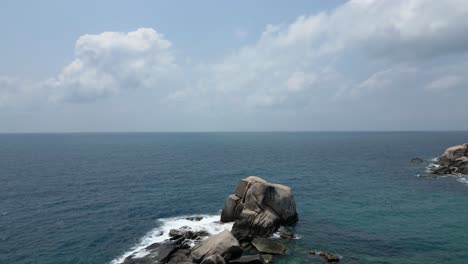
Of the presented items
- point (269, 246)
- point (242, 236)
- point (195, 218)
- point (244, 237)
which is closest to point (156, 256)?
point (242, 236)

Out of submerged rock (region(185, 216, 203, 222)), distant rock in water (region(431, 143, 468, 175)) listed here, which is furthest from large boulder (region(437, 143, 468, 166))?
submerged rock (region(185, 216, 203, 222))

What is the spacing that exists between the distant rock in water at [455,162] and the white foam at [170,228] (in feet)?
219

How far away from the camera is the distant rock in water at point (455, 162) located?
7838 cm

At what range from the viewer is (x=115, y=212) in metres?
50.5

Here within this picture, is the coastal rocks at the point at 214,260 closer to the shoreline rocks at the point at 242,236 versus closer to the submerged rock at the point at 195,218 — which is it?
the shoreline rocks at the point at 242,236

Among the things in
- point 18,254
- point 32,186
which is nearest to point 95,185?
point 32,186

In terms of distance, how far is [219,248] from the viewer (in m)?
31.8

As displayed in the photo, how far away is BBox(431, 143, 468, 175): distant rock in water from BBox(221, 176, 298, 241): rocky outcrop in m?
57.6

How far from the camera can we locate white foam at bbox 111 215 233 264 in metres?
35.2

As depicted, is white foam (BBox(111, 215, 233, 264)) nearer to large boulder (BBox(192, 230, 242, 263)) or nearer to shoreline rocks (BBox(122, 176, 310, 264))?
shoreline rocks (BBox(122, 176, 310, 264))

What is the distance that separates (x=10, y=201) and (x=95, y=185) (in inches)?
682

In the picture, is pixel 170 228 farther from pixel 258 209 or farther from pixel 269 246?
pixel 269 246

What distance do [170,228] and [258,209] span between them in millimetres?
12955

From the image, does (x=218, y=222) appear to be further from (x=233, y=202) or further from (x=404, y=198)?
(x=404, y=198)
